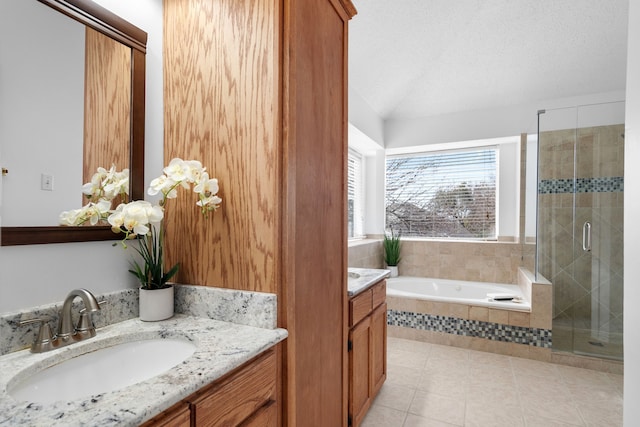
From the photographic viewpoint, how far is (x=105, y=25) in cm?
118

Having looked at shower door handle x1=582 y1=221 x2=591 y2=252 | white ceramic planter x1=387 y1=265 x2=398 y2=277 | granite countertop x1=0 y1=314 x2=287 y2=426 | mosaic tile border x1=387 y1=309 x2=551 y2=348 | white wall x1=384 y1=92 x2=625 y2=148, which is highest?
white wall x1=384 y1=92 x2=625 y2=148

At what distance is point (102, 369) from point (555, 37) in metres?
3.65

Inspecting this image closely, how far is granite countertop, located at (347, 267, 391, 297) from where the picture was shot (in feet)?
5.96

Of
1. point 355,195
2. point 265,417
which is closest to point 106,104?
point 265,417

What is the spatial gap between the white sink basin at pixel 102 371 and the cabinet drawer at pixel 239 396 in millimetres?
225

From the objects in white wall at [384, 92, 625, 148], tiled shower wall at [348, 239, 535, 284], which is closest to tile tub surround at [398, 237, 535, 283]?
tiled shower wall at [348, 239, 535, 284]

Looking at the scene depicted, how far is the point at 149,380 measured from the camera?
0.77m

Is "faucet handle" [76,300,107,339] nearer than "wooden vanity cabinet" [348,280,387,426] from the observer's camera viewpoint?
Yes

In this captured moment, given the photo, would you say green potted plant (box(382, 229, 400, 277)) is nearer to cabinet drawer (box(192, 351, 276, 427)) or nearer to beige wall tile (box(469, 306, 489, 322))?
beige wall tile (box(469, 306, 489, 322))

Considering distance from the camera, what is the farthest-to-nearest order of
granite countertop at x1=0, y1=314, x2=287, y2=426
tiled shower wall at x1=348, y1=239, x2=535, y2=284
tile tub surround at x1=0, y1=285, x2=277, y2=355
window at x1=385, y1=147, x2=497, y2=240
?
window at x1=385, y1=147, x2=497, y2=240 < tiled shower wall at x1=348, y1=239, x2=535, y2=284 < tile tub surround at x1=0, y1=285, x2=277, y2=355 < granite countertop at x1=0, y1=314, x2=287, y2=426

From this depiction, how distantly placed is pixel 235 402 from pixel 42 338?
576 mm

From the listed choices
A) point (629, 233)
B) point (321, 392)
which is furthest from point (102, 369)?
point (629, 233)

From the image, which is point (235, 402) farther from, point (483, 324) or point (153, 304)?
point (483, 324)

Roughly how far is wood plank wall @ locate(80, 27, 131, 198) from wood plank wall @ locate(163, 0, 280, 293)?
16 cm
